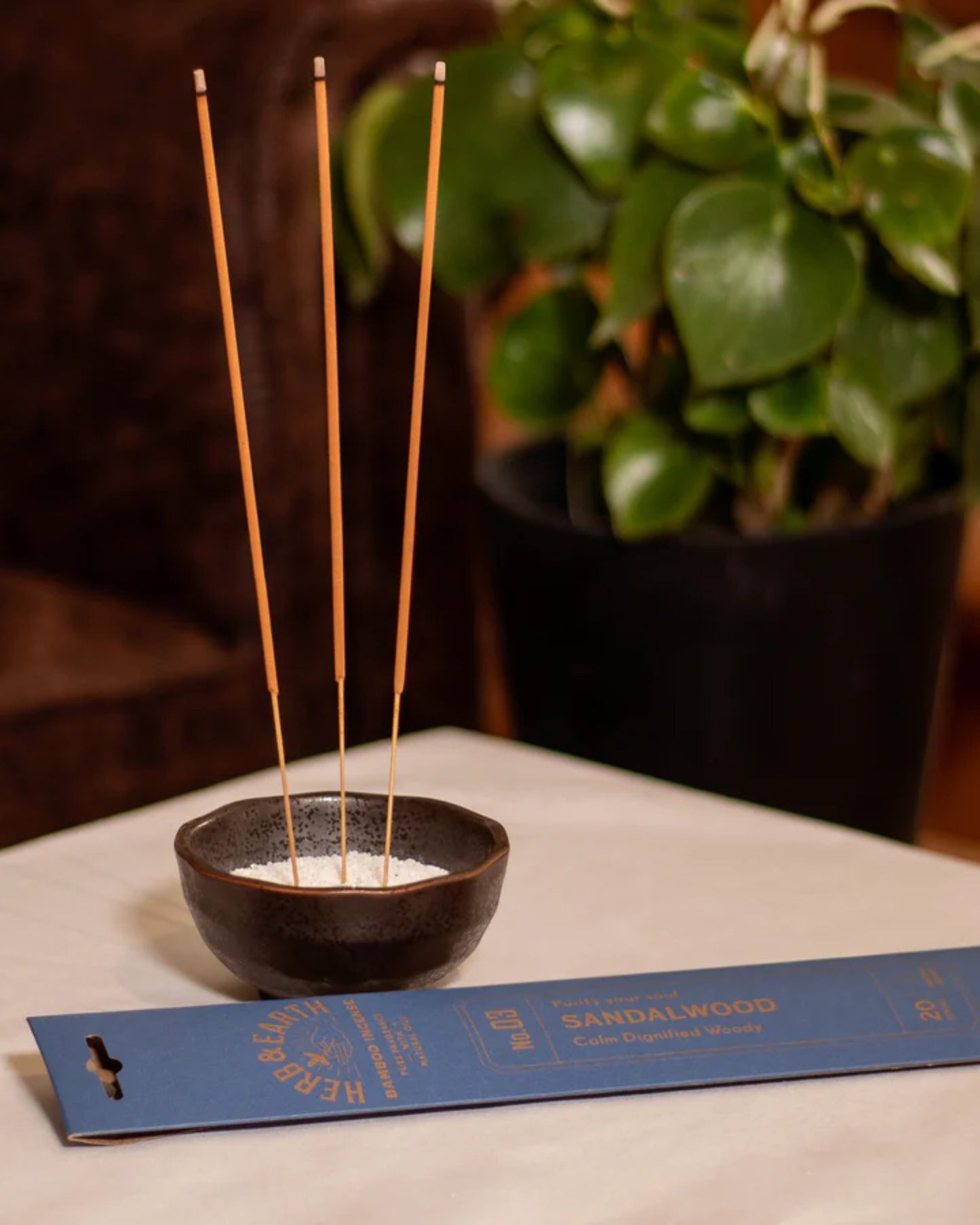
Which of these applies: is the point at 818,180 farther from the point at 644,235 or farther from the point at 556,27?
the point at 556,27

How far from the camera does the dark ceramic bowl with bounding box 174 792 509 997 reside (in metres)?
0.62

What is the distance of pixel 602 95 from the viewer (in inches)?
46.3

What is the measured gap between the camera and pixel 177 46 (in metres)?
1.46

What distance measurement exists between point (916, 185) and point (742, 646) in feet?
1.16

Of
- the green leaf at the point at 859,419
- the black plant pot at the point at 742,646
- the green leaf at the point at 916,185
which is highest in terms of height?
the green leaf at the point at 916,185

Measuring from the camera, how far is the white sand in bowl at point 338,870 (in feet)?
2.23

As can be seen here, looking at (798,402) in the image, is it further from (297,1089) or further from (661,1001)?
(297,1089)

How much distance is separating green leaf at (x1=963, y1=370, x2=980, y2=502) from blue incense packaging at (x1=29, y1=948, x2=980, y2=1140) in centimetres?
67

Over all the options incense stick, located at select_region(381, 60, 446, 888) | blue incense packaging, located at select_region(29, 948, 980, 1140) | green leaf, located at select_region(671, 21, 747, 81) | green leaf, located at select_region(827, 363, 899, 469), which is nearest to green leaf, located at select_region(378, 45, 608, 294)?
green leaf, located at select_region(671, 21, 747, 81)

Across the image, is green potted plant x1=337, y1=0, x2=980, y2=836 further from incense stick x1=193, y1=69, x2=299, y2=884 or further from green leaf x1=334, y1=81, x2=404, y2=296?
incense stick x1=193, y1=69, x2=299, y2=884

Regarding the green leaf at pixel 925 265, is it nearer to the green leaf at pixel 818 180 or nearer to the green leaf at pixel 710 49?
the green leaf at pixel 818 180

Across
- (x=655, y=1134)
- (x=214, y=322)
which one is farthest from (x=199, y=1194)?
(x=214, y=322)

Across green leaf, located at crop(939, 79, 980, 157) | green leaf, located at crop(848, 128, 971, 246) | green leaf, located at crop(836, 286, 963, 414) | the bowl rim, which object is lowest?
the bowl rim

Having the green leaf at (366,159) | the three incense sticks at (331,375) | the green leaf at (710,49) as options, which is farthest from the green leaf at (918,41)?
the three incense sticks at (331,375)
